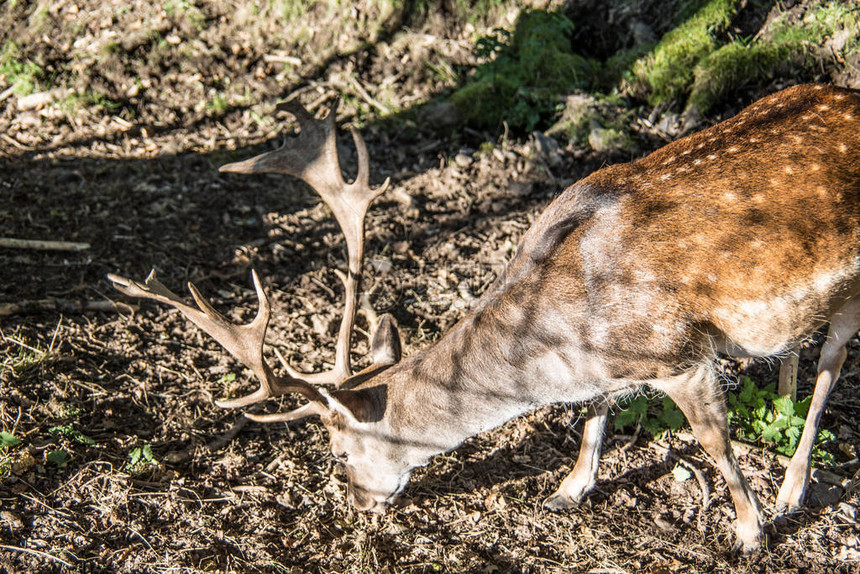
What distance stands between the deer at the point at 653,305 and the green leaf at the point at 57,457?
39.1 inches

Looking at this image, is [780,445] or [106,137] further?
[106,137]

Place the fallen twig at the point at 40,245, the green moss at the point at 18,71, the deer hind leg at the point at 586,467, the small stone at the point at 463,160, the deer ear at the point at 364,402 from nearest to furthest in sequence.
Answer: the deer ear at the point at 364,402, the deer hind leg at the point at 586,467, the fallen twig at the point at 40,245, the small stone at the point at 463,160, the green moss at the point at 18,71

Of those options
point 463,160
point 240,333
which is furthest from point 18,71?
point 240,333

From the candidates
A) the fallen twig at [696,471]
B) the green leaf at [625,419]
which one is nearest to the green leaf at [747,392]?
the fallen twig at [696,471]

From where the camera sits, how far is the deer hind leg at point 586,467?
3.42 metres

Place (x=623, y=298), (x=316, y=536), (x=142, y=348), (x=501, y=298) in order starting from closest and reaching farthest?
(x=623, y=298), (x=501, y=298), (x=316, y=536), (x=142, y=348)

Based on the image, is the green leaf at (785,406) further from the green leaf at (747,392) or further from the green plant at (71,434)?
the green plant at (71,434)

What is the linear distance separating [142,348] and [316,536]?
5.25ft

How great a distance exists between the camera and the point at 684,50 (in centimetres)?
526

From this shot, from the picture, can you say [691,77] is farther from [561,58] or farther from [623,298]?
[623,298]

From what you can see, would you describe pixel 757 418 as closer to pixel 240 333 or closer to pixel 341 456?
pixel 341 456

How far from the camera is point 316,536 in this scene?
3.28 meters

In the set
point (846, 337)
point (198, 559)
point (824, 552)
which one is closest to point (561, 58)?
point (846, 337)

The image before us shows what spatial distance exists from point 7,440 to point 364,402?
1682mm
